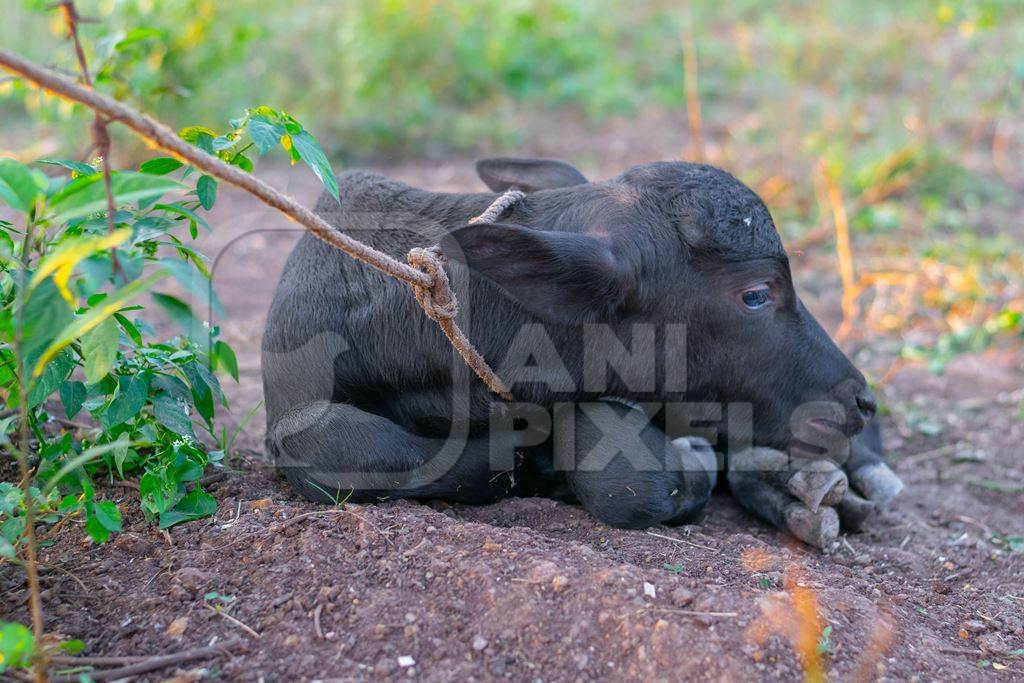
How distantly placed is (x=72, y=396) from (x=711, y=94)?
880 centimetres

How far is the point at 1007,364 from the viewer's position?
5922 mm

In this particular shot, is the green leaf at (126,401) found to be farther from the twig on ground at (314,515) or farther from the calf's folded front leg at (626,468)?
the calf's folded front leg at (626,468)

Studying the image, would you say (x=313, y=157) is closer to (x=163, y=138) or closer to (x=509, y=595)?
(x=163, y=138)

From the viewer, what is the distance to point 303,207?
2.79 meters

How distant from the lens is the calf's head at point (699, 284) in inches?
135

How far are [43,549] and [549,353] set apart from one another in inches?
71.3

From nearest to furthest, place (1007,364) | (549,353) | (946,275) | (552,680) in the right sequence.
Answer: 1. (552,680)
2. (549,353)
3. (1007,364)
4. (946,275)

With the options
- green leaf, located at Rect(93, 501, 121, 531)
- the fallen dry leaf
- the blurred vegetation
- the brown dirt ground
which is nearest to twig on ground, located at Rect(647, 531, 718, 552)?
the brown dirt ground

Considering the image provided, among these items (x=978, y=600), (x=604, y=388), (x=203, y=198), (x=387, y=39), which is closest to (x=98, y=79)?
(x=203, y=198)

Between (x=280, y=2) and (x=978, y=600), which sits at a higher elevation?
(x=280, y=2)

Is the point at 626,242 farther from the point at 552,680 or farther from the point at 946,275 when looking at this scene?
the point at 946,275

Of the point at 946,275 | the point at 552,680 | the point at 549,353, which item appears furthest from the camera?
the point at 946,275

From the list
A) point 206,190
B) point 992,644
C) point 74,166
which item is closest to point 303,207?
point 206,190

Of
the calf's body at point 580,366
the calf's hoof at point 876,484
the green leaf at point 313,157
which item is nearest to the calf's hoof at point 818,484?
the calf's body at point 580,366
